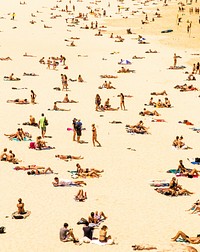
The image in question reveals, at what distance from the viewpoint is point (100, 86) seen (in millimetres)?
39500

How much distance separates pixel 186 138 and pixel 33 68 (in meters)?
21.7

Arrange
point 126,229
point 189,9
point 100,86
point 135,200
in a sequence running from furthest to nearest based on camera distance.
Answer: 1. point 189,9
2. point 100,86
3. point 135,200
4. point 126,229

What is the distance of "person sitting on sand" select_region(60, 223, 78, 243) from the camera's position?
1571 cm

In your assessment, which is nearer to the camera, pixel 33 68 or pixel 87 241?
pixel 87 241

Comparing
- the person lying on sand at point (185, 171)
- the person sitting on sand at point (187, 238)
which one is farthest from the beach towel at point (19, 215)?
the person lying on sand at point (185, 171)

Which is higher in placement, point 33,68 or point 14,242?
point 14,242

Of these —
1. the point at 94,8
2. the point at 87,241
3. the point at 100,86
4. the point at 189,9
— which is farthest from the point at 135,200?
the point at 94,8

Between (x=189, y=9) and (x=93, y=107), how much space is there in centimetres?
5773

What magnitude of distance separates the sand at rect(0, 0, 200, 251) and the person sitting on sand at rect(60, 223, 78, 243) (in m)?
0.18

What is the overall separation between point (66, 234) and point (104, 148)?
32.3ft

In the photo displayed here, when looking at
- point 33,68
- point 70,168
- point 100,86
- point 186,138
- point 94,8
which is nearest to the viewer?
point 70,168

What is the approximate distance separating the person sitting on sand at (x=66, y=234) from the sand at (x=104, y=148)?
0.18m

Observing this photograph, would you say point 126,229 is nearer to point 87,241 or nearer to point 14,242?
point 87,241

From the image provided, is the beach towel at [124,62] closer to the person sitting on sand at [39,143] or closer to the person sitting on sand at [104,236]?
the person sitting on sand at [39,143]
